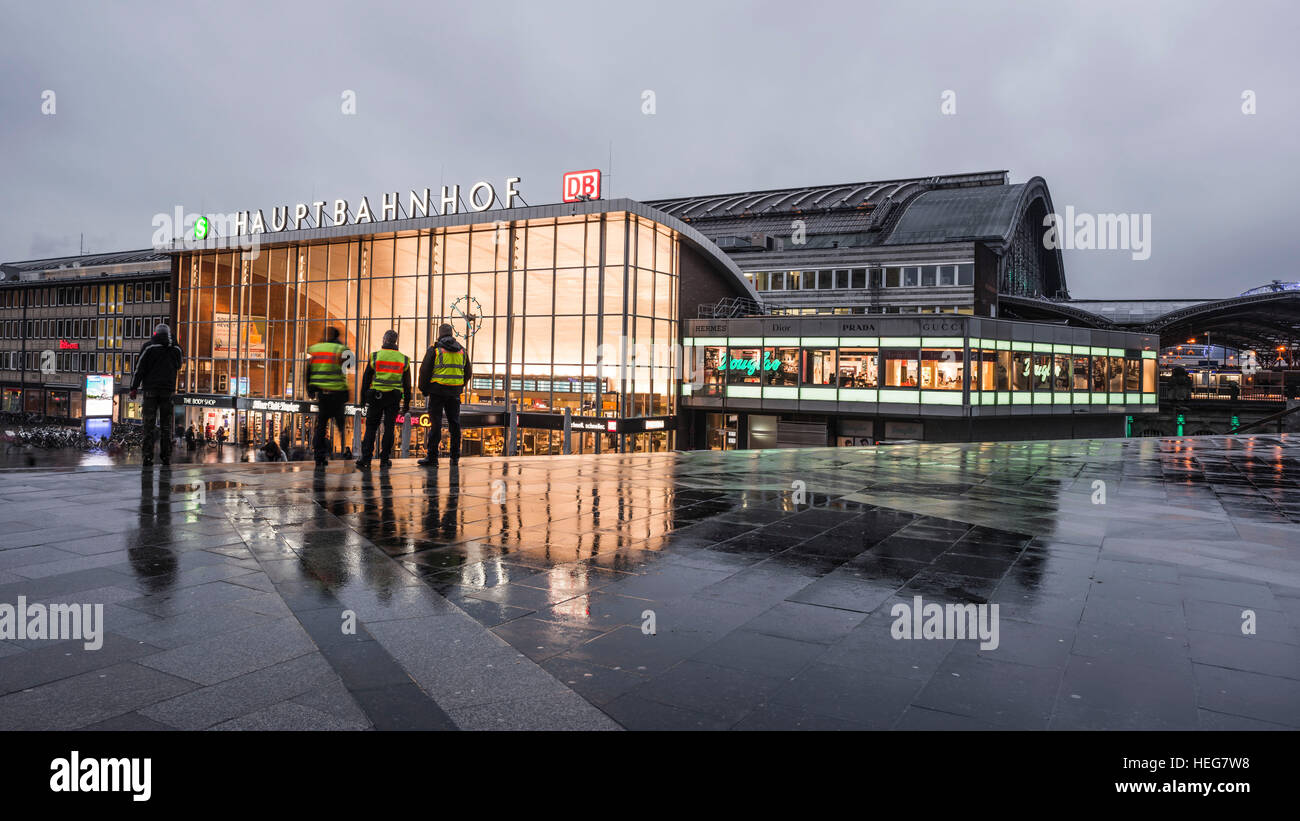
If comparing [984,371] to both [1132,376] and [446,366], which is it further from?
[446,366]

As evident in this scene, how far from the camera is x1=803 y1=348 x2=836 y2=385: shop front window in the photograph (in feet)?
144

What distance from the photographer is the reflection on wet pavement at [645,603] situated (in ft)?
12.3

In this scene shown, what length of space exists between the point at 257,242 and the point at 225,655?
55.2 metres

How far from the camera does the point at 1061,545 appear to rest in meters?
7.68

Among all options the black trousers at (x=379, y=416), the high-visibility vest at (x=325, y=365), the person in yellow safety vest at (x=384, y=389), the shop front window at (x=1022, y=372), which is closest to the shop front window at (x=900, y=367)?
the shop front window at (x=1022, y=372)

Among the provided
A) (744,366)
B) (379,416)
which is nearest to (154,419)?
(379,416)

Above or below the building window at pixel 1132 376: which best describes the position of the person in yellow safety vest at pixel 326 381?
below

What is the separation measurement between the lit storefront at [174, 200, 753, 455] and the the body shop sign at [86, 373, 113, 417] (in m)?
8.96

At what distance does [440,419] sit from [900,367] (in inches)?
1331

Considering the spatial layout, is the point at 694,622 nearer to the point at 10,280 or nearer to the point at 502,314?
the point at 502,314

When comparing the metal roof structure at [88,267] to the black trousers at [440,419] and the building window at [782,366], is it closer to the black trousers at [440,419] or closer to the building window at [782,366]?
the building window at [782,366]

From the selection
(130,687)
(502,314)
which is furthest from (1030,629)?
(502,314)

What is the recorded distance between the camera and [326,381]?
42.2 ft
